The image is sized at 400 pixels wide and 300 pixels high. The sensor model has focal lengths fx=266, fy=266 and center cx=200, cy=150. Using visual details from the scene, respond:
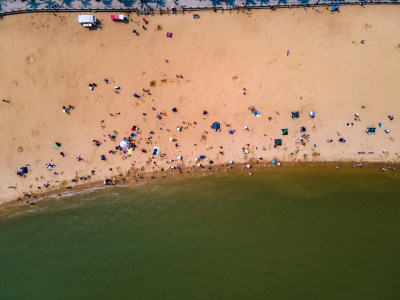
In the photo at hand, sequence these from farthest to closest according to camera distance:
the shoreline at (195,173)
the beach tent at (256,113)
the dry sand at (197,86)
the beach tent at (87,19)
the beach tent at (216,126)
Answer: the shoreline at (195,173) → the beach tent at (256,113) → the beach tent at (216,126) → the dry sand at (197,86) → the beach tent at (87,19)

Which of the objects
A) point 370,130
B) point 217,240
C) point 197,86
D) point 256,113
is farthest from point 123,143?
point 370,130

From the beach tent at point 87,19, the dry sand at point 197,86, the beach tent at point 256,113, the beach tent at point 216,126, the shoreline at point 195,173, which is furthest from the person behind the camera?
Answer: the shoreline at point 195,173

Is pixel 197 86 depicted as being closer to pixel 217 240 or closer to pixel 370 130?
pixel 217 240

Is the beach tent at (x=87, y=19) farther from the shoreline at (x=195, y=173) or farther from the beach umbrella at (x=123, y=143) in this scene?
the shoreline at (x=195, y=173)

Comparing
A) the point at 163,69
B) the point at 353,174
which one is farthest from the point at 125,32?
the point at 353,174

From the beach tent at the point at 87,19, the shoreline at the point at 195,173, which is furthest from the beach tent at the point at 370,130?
the beach tent at the point at 87,19

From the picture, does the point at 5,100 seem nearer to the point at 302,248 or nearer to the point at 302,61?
the point at 302,61

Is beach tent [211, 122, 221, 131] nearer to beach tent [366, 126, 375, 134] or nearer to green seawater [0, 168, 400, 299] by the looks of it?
green seawater [0, 168, 400, 299]
